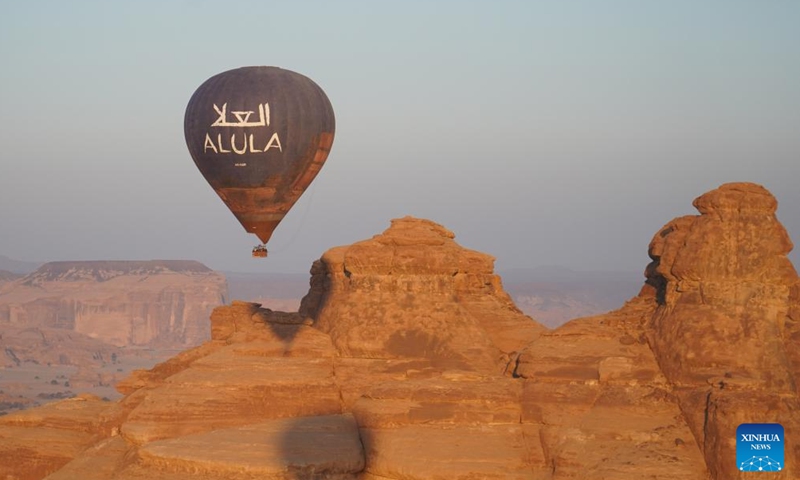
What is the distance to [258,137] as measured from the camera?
34.3 meters

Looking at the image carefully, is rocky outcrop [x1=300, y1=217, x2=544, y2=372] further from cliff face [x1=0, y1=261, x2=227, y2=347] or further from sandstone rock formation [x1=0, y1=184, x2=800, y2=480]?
cliff face [x1=0, y1=261, x2=227, y2=347]

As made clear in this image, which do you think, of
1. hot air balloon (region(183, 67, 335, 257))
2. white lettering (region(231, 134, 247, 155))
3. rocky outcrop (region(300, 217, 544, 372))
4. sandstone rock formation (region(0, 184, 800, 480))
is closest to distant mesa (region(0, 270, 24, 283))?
sandstone rock formation (region(0, 184, 800, 480))

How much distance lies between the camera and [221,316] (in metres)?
43.5

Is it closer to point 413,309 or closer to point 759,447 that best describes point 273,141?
point 413,309

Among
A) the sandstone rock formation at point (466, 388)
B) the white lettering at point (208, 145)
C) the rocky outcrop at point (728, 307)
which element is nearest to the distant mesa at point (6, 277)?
the sandstone rock formation at point (466, 388)

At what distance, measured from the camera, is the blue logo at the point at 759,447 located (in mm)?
31734

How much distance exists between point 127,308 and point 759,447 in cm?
13492

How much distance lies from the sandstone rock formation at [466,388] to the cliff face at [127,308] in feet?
379

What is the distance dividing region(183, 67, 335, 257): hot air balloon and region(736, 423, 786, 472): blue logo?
12272 mm

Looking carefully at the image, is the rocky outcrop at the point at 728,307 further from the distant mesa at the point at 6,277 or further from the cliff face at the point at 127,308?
the distant mesa at the point at 6,277

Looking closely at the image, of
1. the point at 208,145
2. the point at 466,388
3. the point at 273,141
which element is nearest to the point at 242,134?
the point at 273,141

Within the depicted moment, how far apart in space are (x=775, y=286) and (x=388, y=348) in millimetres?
10398

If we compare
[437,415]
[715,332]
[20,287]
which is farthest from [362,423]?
[20,287]

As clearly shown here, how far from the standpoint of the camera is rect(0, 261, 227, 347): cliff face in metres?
157
